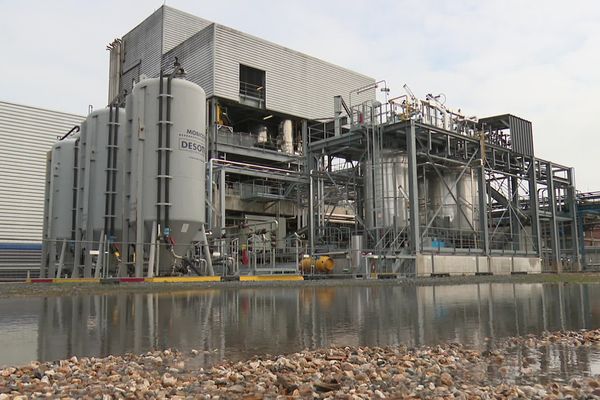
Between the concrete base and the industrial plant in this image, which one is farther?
the concrete base

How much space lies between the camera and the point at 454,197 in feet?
82.5

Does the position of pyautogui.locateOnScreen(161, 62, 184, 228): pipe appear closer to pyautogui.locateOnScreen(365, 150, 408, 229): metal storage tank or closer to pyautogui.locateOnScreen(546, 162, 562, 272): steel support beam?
pyautogui.locateOnScreen(365, 150, 408, 229): metal storage tank

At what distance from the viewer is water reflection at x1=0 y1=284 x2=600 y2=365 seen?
16.5ft

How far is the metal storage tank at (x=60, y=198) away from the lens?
20141mm

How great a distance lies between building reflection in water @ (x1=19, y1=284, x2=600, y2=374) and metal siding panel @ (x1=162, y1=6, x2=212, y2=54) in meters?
29.5

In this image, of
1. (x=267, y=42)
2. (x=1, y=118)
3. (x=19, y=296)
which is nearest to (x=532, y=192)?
(x=267, y=42)

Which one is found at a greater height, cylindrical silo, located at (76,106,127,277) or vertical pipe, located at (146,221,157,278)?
cylindrical silo, located at (76,106,127,277)

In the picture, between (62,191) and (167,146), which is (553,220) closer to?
(167,146)

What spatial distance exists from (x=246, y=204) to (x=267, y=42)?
11335 mm

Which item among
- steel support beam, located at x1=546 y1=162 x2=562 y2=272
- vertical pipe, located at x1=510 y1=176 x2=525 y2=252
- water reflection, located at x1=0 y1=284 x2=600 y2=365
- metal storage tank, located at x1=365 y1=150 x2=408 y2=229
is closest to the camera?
water reflection, located at x1=0 y1=284 x2=600 y2=365

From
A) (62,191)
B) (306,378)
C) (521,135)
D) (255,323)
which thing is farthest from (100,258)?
(521,135)

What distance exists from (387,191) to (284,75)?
1599 cm

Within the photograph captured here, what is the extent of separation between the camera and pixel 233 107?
115ft

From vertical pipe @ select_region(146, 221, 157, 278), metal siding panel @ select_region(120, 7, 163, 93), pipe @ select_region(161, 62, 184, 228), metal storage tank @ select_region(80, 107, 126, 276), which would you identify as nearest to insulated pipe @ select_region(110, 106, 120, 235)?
metal storage tank @ select_region(80, 107, 126, 276)
